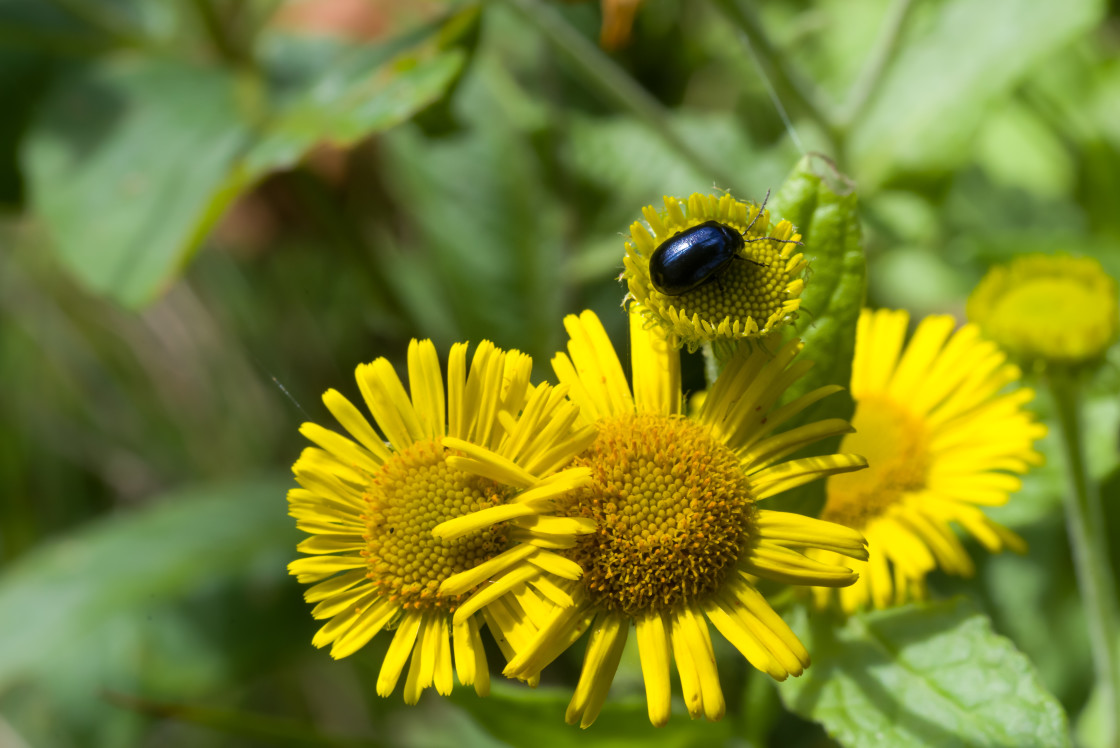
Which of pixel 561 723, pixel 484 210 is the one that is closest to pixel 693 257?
pixel 561 723

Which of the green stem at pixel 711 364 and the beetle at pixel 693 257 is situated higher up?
the beetle at pixel 693 257

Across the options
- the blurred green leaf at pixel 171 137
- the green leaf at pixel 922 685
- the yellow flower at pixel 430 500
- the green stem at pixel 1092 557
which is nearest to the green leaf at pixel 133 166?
the blurred green leaf at pixel 171 137

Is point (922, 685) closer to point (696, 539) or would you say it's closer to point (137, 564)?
point (696, 539)

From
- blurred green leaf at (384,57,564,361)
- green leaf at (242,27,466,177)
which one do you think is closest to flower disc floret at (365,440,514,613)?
green leaf at (242,27,466,177)

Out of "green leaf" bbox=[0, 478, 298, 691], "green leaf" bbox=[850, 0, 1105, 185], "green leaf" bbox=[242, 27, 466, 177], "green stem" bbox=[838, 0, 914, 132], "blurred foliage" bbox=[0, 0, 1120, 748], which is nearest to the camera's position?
"green leaf" bbox=[242, 27, 466, 177]

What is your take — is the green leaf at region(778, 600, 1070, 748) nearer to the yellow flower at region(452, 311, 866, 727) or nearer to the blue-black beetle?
the yellow flower at region(452, 311, 866, 727)

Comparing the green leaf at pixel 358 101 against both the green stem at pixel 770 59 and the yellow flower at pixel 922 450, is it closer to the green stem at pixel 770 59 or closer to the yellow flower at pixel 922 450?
the green stem at pixel 770 59

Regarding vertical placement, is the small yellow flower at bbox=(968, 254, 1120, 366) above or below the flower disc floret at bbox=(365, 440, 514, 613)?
above

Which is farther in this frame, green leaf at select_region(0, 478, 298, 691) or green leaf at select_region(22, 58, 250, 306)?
green leaf at select_region(0, 478, 298, 691)
